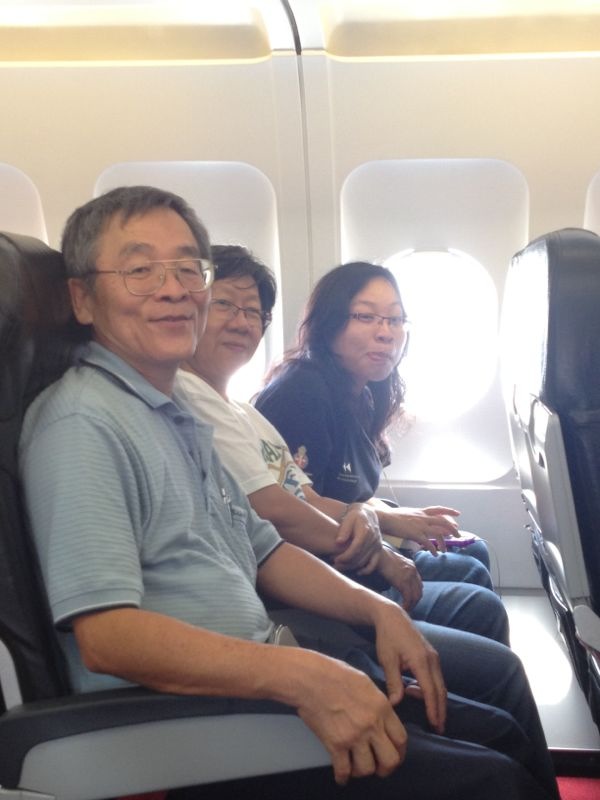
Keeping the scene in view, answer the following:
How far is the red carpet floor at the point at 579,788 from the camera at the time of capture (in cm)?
249

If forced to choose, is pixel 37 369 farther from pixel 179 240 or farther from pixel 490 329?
pixel 490 329

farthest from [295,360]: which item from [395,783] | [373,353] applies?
[395,783]

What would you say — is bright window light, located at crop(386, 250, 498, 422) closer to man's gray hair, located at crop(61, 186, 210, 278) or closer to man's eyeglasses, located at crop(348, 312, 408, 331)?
man's eyeglasses, located at crop(348, 312, 408, 331)

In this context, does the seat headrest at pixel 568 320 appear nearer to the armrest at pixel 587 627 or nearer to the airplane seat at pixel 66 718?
the armrest at pixel 587 627

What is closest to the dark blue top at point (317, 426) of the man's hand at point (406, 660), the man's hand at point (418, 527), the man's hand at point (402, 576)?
the man's hand at point (418, 527)

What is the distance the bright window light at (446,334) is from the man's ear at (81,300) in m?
2.26

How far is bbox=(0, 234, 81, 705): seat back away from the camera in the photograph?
146cm

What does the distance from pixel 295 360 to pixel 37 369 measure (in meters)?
1.26

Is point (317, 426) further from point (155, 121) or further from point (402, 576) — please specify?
point (155, 121)

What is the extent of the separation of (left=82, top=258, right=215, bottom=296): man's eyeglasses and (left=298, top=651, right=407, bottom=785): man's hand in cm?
78

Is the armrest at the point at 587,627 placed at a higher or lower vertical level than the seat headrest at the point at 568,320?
lower

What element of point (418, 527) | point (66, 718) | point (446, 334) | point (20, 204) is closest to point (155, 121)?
point (20, 204)

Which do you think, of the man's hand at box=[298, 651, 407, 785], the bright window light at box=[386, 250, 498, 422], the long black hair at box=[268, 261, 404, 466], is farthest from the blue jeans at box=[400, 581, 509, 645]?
the bright window light at box=[386, 250, 498, 422]

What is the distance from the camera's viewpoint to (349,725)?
1417 mm
